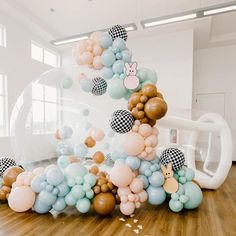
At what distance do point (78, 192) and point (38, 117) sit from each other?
1.61 metres

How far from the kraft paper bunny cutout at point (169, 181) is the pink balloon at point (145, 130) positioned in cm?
50

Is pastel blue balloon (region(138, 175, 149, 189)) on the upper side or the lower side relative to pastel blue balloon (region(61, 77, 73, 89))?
lower

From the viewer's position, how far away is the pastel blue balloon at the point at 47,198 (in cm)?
224

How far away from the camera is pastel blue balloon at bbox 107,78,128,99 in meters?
2.44

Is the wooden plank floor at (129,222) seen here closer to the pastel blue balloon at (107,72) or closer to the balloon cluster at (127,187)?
the balloon cluster at (127,187)

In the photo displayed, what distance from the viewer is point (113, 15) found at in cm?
472

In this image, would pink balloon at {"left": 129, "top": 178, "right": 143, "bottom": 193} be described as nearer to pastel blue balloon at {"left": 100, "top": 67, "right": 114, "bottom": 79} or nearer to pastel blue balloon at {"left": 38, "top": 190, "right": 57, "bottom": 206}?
pastel blue balloon at {"left": 38, "top": 190, "right": 57, "bottom": 206}

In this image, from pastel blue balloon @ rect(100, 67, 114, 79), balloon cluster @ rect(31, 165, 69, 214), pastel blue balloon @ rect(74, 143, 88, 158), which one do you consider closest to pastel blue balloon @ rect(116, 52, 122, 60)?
pastel blue balloon @ rect(100, 67, 114, 79)

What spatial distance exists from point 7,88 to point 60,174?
364 cm

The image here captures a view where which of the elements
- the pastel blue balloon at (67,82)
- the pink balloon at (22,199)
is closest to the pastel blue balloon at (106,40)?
the pastel blue balloon at (67,82)

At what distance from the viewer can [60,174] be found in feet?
7.61

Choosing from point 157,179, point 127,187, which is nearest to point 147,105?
point 157,179

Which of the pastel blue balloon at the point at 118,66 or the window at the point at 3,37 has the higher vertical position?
the window at the point at 3,37

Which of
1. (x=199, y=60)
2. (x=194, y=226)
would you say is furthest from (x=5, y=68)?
(x=199, y=60)
